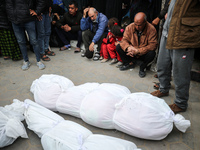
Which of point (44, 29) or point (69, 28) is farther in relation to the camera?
point (69, 28)

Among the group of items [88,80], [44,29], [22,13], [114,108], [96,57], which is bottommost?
[88,80]

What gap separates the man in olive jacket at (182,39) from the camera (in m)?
1.60

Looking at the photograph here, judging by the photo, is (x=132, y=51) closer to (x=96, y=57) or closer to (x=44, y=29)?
(x=96, y=57)

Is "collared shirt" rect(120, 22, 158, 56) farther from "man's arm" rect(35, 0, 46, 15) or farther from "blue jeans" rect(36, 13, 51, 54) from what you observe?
"blue jeans" rect(36, 13, 51, 54)

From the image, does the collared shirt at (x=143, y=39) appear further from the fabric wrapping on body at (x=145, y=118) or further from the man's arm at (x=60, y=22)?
the man's arm at (x=60, y=22)

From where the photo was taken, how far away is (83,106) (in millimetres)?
1988

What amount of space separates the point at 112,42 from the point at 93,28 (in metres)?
0.75

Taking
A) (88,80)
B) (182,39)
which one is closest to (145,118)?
(182,39)

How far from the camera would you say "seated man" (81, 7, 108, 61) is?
384 centimetres

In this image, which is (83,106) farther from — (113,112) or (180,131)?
(180,131)

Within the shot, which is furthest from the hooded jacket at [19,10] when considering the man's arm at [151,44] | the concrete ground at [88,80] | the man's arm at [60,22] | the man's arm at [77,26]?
the man's arm at [151,44]

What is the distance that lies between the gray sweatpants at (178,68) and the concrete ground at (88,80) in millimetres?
335

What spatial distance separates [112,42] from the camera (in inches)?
147

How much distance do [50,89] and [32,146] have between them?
77cm
